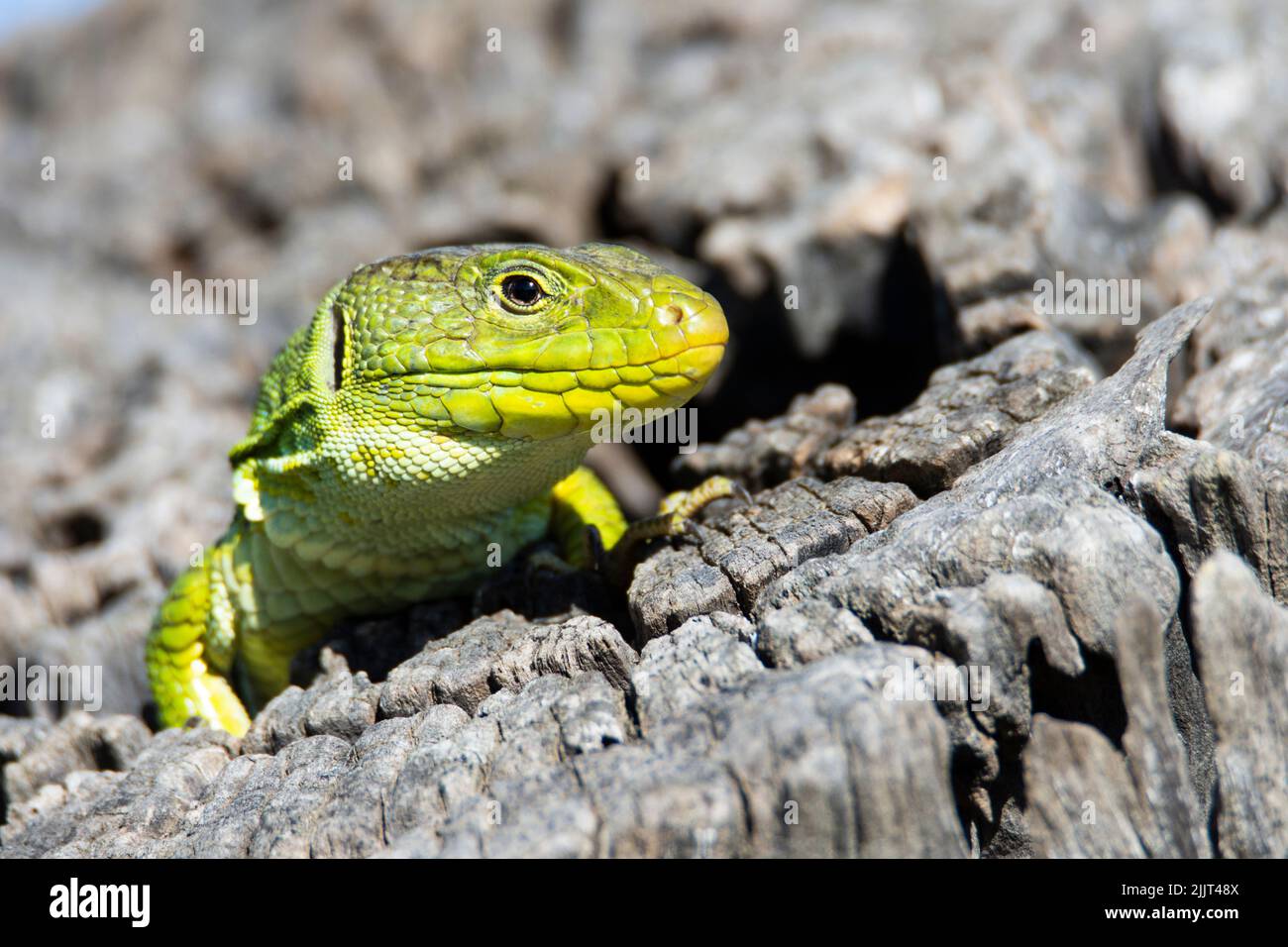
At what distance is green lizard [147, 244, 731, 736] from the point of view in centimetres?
356

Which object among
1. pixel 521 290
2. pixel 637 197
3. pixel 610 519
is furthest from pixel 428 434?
pixel 637 197

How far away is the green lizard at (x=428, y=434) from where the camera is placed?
3557mm

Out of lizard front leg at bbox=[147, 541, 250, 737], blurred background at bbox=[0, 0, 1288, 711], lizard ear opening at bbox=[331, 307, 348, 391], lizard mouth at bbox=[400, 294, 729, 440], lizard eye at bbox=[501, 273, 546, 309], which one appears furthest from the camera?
blurred background at bbox=[0, 0, 1288, 711]

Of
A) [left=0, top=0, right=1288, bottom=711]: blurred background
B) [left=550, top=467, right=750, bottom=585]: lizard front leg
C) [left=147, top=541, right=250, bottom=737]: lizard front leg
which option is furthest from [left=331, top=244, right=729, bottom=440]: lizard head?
[left=0, top=0, right=1288, bottom=711]: blurred background

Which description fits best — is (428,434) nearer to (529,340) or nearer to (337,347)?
(529,340)

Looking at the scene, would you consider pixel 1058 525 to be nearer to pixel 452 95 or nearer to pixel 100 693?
pixel 100 693

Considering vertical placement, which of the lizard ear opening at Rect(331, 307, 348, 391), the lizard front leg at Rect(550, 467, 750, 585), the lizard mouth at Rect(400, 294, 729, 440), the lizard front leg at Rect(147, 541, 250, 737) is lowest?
the lizard front leg at Rect(147, 541, 250, 737)

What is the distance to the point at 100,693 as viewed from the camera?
5129 mm

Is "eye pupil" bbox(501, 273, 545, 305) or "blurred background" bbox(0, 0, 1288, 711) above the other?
"blurred background" bbox(0, 0, 1288, 711)

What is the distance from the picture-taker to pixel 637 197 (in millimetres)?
6582

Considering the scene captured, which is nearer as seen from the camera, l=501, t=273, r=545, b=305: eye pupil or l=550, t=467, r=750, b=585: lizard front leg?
l=550, t=467, r=750, b=585: lizard front leg

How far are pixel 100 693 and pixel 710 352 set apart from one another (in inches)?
141

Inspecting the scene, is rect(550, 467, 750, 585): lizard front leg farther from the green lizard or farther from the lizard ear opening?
the lizard ear opening
